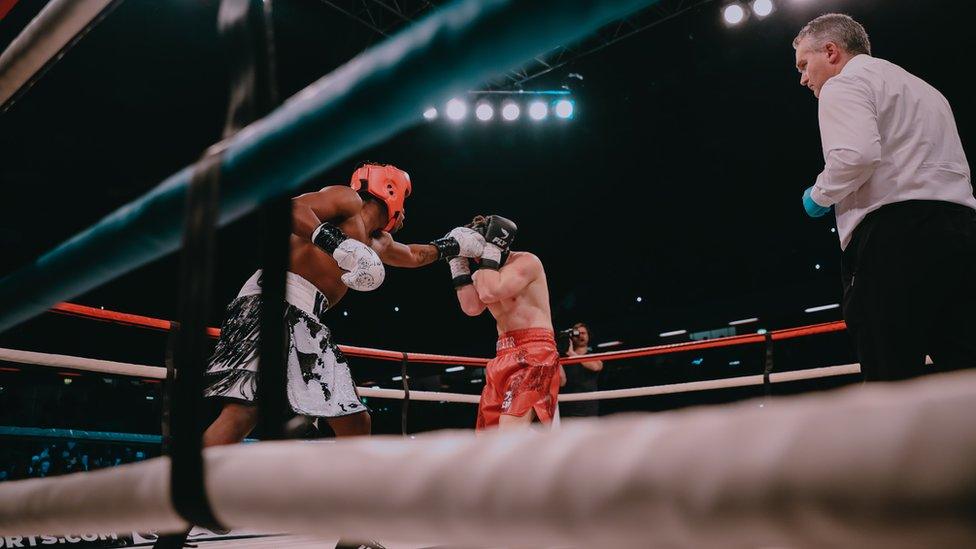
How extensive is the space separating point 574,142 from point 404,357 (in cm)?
582

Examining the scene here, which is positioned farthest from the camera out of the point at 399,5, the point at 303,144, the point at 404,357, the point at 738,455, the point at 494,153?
the point at 494,153

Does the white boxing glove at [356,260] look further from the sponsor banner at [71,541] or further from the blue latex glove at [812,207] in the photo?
the sponsor banner at [71,541]

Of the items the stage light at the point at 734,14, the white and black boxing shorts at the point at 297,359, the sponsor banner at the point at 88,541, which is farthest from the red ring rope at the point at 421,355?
the stage light at the point at 734,14

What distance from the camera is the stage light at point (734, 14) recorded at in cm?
570

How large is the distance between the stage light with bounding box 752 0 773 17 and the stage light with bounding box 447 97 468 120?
3.03 meters

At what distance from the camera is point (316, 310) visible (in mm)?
1985

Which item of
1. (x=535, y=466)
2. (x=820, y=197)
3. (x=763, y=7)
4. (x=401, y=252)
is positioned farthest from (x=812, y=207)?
(x=763, y=7)

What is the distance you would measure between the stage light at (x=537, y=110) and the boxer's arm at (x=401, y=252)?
4751 millimetres

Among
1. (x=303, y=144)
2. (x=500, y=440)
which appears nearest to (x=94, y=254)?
(x=303, y=144)

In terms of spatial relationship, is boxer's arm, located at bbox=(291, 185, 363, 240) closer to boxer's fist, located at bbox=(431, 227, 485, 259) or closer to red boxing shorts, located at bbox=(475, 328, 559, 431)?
boxer's fist, located at bbox=(431, 227, 485, 259)

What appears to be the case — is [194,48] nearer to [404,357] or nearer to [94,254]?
[404,357]

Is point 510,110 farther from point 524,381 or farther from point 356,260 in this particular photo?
point 356,260

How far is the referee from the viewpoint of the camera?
1353 mm

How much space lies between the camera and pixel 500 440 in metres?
0.30
